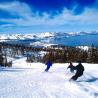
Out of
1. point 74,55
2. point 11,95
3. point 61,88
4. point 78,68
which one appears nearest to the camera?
point 11,95

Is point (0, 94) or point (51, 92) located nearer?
point (0, 94)

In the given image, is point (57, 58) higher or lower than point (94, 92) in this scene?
lower

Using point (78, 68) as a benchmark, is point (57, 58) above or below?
below

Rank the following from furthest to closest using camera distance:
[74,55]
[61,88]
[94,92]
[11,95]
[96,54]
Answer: [74,55] < [96,54] < [61,88] < [94,92] < [11,95]

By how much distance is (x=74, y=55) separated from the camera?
10894 cm

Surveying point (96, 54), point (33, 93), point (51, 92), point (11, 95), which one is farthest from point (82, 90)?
point (96, 54)

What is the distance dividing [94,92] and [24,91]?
3.93m

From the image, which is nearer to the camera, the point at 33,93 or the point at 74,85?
the point at 33,93

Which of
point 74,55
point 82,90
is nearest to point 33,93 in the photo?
point 82,90

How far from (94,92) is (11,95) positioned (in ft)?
14.9

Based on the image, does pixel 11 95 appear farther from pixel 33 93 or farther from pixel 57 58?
pixel 57 58

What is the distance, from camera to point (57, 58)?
111625 mm

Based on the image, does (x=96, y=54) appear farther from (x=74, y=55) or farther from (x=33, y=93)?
(x=33, y=93)

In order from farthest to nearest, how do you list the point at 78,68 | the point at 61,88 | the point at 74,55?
the point at 74,55 < the point at 78,68 < the point at 61,88
